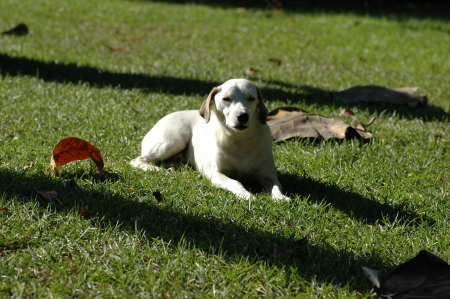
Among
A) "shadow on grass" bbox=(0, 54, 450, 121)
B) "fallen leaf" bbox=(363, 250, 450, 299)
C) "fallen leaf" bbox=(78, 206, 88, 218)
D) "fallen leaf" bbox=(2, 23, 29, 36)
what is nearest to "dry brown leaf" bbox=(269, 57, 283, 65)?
"shadow on grass" bbox=(0, 54, 450, 121)

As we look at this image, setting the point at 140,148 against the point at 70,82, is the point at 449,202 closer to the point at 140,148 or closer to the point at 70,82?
the point at 140,148

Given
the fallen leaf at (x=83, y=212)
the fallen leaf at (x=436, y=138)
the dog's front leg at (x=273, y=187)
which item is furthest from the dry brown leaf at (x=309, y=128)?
the fallen leaf at (x=83, y=212)

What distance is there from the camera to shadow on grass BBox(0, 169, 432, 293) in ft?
10.0

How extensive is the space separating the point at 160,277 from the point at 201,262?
271mm

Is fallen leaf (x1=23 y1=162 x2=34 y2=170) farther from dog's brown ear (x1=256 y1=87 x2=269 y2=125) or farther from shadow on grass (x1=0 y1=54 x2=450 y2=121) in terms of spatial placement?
shadow on grass (x1=0 y1=54 x2=450 y2=121)

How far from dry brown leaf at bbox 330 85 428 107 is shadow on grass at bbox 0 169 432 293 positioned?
9.67 feet

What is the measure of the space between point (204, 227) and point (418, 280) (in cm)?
129

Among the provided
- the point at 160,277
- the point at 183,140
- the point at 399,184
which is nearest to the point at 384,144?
the point at 399,184

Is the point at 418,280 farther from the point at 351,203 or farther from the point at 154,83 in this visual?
the point at 154,83

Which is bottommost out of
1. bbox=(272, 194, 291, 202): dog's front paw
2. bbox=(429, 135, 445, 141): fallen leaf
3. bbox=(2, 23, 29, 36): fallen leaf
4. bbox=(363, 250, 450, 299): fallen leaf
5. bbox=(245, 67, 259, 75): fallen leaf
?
bbox=(2, 23, 29, 36): fallen leaf

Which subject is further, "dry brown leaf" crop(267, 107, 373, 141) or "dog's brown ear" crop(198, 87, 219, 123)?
"dry brown leaf" crop(267, 107, 373, 141)

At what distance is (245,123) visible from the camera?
3963 mm

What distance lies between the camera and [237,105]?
4.04m

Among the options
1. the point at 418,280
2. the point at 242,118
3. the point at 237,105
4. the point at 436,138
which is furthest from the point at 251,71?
the point at 418,280
